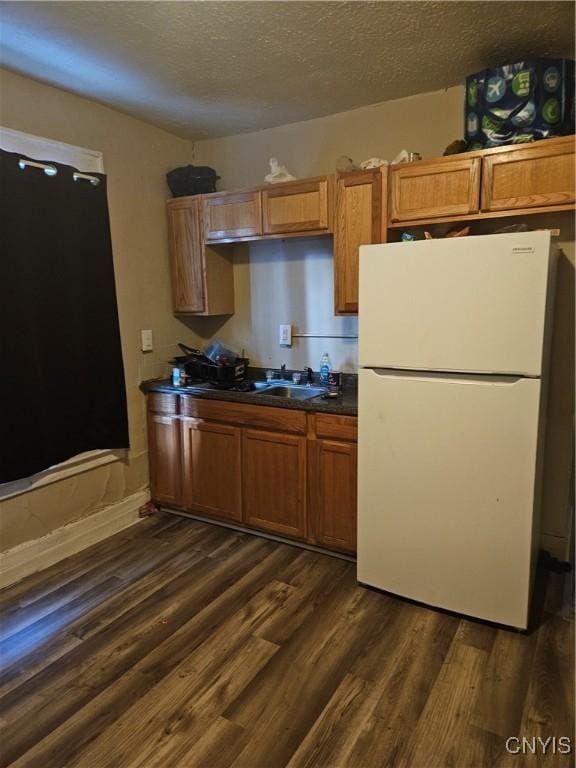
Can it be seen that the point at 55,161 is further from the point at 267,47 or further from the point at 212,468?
the point at 212,468

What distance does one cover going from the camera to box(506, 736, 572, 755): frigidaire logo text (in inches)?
61.6

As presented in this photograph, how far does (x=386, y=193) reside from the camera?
8.30 ft

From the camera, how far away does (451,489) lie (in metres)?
2.14

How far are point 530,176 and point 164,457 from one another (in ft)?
8.48

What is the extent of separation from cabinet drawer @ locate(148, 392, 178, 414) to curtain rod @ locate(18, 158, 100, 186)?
51.3 inches

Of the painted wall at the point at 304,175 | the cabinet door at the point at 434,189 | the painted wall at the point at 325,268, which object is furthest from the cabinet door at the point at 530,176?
the painted wall at the point at 304,175

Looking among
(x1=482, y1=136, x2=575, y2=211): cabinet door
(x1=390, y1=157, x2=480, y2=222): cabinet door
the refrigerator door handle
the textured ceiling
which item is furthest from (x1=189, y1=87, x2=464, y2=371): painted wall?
the refrigerator door handle

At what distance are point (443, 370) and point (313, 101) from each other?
177cm

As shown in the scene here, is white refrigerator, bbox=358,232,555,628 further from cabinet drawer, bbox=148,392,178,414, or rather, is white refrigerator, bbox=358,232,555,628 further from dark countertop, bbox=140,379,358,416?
cabinet drawer, bbox=148,392,178,414

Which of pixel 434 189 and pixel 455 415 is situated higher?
pixel 434 189

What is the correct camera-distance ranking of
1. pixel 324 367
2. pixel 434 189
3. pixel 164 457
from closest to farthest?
1. pixel 434 189
2. pixel 324 367
3. pixel 164 457

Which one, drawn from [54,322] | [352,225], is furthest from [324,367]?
[54,322]

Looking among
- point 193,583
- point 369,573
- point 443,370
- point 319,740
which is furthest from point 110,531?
point 443,370

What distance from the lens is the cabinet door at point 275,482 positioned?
9.04 ft
